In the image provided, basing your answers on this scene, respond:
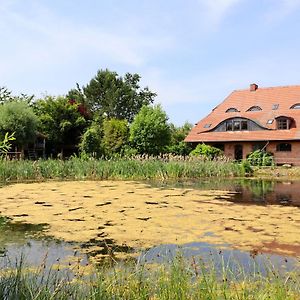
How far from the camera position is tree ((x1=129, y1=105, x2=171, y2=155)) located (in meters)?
34.4

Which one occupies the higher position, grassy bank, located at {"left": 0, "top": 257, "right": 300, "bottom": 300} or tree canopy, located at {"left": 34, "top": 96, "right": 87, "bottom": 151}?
tree canopy, located at {"left": 34, "top": 96, "right": 87, "bottom": 151}

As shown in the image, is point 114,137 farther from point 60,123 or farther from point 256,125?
point 256,125

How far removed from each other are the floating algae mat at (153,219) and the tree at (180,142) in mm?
19831

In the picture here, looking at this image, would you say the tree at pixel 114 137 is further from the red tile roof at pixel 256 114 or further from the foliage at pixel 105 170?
the foliage at pixel 105 170

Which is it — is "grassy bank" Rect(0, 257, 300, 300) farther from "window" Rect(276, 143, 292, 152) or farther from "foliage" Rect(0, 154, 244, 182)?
"window" Rect(276, 143, 292, 152)

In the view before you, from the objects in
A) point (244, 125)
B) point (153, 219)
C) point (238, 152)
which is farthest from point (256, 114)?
point (153, 219)

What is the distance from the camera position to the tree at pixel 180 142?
33.2 m

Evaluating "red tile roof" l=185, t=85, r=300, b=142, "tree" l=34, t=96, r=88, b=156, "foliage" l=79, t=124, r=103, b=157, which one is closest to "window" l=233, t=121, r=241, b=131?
"red tile roof" l=185, t=85, r=300, b=142

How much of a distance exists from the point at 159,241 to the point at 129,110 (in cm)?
5009

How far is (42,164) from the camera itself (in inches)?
752

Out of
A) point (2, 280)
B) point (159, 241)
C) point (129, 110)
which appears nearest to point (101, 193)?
point (159, 241)

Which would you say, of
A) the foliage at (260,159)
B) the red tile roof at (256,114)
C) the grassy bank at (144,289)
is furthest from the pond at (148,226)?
the red tile roof at (256,114)

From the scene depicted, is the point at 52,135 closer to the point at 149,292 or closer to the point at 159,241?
the point at 159,241

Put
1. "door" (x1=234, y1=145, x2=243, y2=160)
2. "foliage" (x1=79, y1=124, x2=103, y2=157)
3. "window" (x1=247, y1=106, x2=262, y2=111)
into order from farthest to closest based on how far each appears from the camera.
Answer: "window" (x1=247, y1=106, x2=262, y2=111)
"foliage" (x1=79, y1=124, x2=103, y2=157)
"door" (x1=234, y1=145, x2=243, y2=160)
